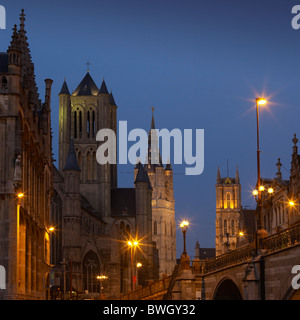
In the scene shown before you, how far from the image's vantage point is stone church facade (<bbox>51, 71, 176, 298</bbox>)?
11288 centimetres

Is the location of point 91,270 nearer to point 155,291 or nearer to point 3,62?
point 155,291

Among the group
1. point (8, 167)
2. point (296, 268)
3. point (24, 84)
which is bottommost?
point (296, 268)

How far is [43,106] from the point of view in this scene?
216 ft

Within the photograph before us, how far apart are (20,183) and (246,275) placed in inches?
665

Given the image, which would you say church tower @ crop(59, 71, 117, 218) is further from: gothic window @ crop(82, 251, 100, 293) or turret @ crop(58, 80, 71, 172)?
gothic window @ crop(82, 251, 100, 293)

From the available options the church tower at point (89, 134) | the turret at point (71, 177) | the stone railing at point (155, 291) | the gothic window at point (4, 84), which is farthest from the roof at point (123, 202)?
the gothic window at point (4, 84)

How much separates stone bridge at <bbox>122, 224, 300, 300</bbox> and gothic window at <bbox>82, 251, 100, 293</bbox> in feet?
208

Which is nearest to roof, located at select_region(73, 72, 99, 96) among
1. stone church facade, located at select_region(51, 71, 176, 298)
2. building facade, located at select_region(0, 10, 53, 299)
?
stone church facade, located at select_region(51, 71, 176, 298)

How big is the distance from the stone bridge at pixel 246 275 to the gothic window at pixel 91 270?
6337 centimetres

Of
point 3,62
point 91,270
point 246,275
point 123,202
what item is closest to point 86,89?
point 123,202

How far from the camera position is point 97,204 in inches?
5271
